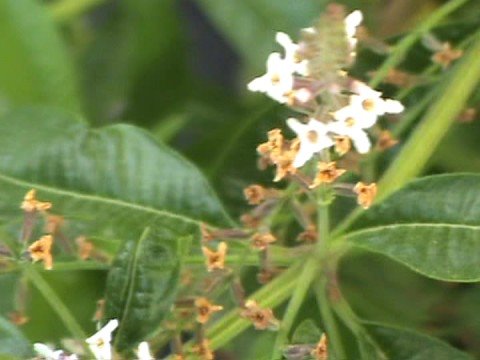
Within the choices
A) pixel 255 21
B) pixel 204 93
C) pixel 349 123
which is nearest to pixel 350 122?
pixel 349 123

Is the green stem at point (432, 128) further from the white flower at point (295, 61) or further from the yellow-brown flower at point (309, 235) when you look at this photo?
the white flower at point (295, 61)

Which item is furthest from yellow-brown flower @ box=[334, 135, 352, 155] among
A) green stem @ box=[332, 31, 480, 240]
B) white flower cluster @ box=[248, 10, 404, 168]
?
green stem @ box=[332, 31, 480, 240]

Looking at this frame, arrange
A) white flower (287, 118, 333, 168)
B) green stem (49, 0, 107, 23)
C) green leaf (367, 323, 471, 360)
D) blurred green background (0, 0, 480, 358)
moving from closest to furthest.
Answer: white flower (287, 118, 333, 168), green leaf (367, 323, 471, 360), blurred green background (0, 0, 480, 358), green stem (49, 0, 107, 23)

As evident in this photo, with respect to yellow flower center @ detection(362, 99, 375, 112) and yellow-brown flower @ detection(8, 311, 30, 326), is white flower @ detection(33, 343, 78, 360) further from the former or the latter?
yellow flower center @ detection(362, 99, 375, 112)

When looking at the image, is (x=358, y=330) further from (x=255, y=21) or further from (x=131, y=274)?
(x=255, y=21)

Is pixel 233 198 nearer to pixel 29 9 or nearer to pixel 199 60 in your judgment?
pixel 29 9

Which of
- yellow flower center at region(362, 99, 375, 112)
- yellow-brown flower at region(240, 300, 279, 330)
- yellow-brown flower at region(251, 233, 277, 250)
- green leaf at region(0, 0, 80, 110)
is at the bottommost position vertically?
yellow-brown flower at region(240, 300, 279, 330)

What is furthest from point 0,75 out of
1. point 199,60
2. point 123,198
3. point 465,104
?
point 199,60
